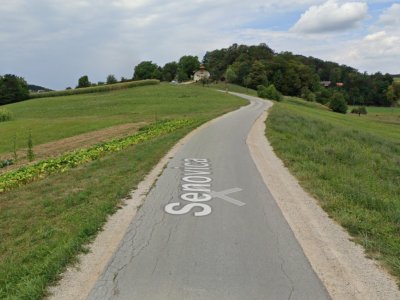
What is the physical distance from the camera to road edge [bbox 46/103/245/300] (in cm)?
427

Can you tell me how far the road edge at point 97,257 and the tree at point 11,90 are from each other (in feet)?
314

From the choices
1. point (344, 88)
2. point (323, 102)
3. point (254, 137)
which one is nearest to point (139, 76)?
point (323, 102)

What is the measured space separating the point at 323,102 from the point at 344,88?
42.8 metres

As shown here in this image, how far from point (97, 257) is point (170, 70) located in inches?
5894

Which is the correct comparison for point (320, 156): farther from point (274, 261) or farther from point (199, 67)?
point (199, 67)

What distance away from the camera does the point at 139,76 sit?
443 feet

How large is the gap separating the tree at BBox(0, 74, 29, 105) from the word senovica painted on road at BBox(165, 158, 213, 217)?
92499 mm

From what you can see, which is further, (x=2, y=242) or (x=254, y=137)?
(x=254, y=137)

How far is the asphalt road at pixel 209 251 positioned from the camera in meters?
4.27

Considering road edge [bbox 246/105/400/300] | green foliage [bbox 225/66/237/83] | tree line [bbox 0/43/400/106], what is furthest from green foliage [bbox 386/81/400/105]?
Result: road edge [bbox 246/105/400/300]

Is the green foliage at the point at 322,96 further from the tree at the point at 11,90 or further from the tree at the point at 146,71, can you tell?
the tree at the point at 11,90

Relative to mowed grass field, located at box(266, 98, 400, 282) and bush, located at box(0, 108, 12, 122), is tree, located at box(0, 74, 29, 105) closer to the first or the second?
bush, located at box(0, 108, 12, 122)

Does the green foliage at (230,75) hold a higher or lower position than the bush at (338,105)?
higher

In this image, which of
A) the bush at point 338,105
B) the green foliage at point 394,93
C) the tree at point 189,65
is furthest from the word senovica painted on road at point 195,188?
the tree at point 189,65
